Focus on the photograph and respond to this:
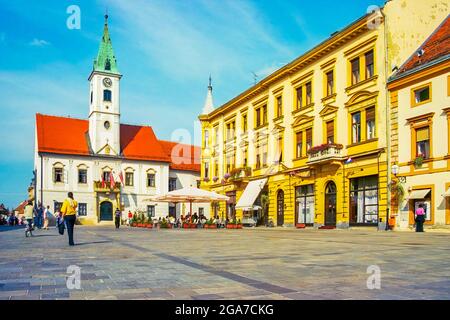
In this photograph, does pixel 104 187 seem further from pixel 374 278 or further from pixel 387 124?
pixel 374 278

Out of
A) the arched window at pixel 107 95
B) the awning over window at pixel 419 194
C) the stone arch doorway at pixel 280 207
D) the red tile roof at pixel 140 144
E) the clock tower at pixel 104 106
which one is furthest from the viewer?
the red tile roof at pixel 140 144

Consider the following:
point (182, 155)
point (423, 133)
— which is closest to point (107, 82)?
point (182, 155)

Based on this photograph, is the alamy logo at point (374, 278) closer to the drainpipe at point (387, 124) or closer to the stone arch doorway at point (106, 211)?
the drainpipe at point (387, 124)

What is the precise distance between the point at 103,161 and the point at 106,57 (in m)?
14.1

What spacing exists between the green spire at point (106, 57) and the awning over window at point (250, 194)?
95.4 ft

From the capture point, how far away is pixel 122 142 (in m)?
64.4

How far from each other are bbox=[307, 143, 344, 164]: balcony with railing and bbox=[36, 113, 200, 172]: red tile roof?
34.8m

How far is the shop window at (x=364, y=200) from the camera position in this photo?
2891cm

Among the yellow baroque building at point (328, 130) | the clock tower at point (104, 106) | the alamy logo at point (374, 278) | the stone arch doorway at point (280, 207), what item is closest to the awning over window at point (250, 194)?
the yellow baroque building at point (328, 130)

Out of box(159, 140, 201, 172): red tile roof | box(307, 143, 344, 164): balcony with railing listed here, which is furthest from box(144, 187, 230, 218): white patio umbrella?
box(159, 140, 201, 172): red tile roof

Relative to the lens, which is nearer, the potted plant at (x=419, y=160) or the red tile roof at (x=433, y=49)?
the potted plant at (x=419, y=160)

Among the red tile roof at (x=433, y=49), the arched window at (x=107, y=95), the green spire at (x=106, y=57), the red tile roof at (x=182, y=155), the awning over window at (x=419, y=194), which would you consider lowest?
the awning over window at (x=419, y=194)

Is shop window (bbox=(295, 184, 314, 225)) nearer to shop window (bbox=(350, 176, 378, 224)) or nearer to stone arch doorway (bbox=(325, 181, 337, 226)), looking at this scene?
stone arch doorway (bbox=(325, 181, 337, 226))

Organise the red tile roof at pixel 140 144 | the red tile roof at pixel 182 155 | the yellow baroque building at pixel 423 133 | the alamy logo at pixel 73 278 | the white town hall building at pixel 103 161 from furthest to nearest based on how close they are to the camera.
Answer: the red tile roof at pixel 182 155
the red tile roof at pixel 140 144
the white town hall building at pixel 103 161
the yellow baroque building at pixel 423 133
the alamy logo at pixel 73 278
